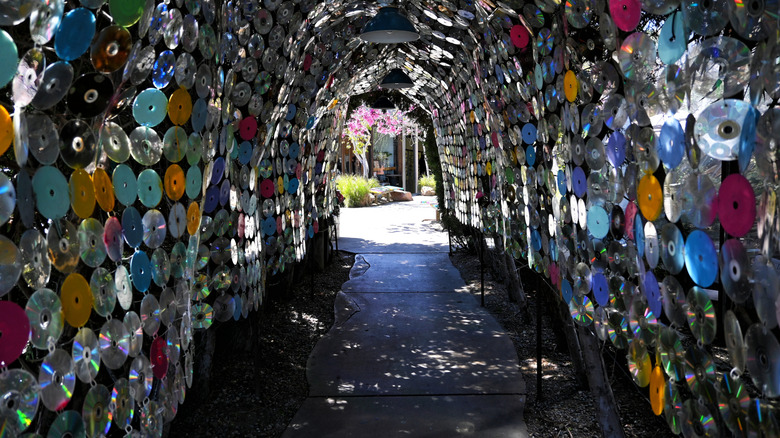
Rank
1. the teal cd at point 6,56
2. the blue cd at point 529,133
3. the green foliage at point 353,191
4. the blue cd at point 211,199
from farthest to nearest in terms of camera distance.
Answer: the green foliage at point 353,191 < the blue cd at point 529,133 < the blue cd at point 211,199 < the teal cd at point 6,56

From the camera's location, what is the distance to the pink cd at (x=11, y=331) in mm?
1344

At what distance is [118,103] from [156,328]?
762mm

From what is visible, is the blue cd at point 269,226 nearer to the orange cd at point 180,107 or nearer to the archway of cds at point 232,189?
the archway of cds at point 232,189

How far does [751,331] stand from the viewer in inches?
56.9

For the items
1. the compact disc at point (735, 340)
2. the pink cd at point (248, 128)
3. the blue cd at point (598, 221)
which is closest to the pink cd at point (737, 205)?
the compact disc at point (735, 340)

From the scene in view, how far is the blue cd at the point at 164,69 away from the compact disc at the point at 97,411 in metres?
0.95

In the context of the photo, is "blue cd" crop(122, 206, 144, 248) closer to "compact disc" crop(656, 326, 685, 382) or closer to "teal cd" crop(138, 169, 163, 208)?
"teal cd" crop(138, 169, 163, 208)

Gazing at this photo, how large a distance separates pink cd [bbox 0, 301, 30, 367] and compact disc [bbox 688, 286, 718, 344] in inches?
64.5

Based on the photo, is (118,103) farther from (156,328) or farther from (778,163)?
(778,163)

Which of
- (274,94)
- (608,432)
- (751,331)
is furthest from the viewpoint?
(274,94)

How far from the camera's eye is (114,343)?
1.84 meters

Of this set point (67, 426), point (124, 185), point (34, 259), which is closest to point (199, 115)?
point (124, 185)

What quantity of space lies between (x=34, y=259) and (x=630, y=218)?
1803mm

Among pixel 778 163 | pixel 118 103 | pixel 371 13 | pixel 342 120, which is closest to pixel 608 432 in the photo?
pixel 778 163
